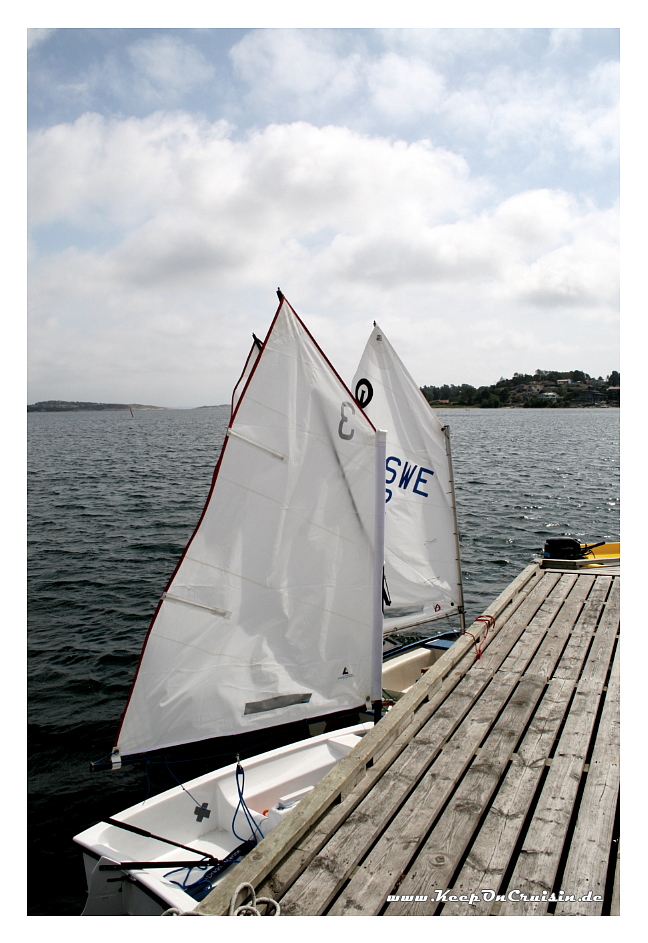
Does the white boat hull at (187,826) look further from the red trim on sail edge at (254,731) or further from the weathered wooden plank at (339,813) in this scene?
the weathered wooden plank at (339,813)

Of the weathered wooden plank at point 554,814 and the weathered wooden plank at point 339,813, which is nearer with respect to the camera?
the weathered wooden plank at point 554,814

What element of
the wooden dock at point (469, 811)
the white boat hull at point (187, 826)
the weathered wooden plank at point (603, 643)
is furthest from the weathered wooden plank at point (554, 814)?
the white boat hull at point (187, 826)

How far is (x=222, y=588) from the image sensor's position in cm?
574

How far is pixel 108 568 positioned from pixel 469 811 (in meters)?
15.6

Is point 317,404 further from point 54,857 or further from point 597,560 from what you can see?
point 597,560

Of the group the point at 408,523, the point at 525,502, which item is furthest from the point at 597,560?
the point at 525,502

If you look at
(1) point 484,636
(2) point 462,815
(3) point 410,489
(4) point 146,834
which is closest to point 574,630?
(1) point 484,636

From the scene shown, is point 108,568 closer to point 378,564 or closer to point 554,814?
point 378,564

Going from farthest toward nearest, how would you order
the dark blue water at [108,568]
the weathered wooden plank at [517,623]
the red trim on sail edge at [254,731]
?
1. the dark blue water at [108,568]
2. the weathered wooden plank at [517,623]
3. the red trim on sail edge at [254,731]

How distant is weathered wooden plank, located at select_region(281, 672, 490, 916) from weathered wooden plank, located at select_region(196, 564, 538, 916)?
0.21m

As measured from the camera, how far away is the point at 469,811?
4.36 meters

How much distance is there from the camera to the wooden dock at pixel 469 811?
142 inches

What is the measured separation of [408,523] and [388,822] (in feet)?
18.4

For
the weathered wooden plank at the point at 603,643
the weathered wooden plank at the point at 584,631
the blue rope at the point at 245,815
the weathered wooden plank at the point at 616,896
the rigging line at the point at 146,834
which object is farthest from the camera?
the weathered wooden plank at the point at 584,631
